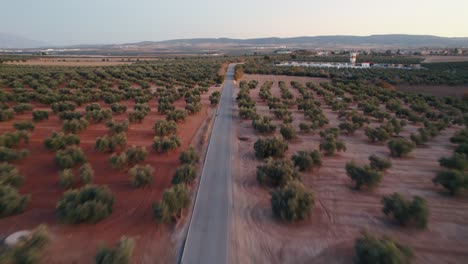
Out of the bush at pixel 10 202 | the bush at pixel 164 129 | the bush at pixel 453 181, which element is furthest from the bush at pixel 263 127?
the bush at pixel 10 202

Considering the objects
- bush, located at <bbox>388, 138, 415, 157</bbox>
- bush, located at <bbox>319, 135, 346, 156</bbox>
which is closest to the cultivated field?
bush, located at <bbox>319, 135, 346, 156</bbox>

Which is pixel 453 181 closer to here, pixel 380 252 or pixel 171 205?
pixel 380 252

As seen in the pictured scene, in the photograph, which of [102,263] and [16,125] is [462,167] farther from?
[16,125]

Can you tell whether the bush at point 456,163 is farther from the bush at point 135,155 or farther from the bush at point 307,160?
the bush at point 135,155

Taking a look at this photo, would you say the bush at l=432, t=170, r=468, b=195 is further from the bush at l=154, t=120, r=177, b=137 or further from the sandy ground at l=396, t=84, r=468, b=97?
the sandy ground at l=396, t=84, r=468, b=97

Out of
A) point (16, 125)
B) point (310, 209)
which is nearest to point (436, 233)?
point (310, 209)
